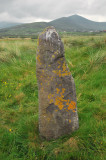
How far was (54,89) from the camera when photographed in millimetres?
2332

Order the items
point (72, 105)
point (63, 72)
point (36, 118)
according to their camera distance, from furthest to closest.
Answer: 1. point (36, 118)
2. point (72, 105)
3. point (63, 72)

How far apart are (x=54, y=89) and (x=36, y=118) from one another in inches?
37.6

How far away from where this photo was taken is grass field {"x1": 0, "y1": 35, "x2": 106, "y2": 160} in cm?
223

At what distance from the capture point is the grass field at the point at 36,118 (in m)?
2.23

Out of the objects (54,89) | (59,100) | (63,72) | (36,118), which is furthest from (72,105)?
(36,118)

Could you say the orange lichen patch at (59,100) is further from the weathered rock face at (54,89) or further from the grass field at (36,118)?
the grass field at (36,118)

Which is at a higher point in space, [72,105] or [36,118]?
[72,105]

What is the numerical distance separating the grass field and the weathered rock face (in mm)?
205

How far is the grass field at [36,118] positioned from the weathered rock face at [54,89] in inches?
8.1

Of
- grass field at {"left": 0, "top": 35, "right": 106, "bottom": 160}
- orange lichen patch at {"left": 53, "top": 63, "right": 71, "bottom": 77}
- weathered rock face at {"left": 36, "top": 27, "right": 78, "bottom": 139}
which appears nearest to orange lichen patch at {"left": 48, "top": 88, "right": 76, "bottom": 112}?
weathered rock face at {"left": 36, "top": 27, "right": 78, "bottom": 139}

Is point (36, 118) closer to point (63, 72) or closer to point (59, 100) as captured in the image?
point (59, 100)

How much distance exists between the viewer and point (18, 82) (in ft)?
16.9

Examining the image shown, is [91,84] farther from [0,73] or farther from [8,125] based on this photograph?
[0,73]

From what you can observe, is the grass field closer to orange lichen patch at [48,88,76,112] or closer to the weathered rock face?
the weathered rock face
